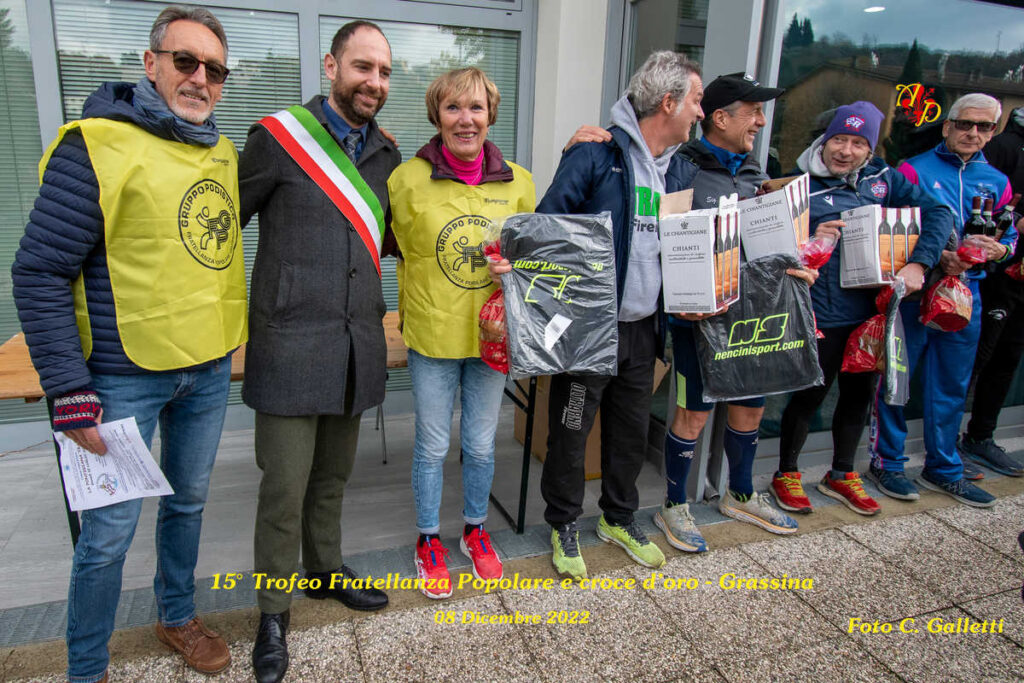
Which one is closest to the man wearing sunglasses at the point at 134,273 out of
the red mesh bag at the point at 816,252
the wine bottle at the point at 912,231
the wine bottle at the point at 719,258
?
the wine bottle at the point at 719,258

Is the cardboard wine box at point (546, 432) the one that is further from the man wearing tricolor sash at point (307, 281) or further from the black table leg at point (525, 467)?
the man wearing tricolor sash at point (307, 281)

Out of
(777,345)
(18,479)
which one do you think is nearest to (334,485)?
(777,345)

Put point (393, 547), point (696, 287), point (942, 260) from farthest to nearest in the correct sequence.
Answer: point (942, 260)
point (393, 547)
point (696, 287)

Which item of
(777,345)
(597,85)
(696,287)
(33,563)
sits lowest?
(33,563)

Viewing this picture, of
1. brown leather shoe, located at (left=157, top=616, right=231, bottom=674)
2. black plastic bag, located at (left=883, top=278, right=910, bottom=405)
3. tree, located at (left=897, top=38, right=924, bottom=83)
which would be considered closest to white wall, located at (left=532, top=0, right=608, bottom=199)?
tree, located at (left=897, top=38, right=924, bottom=83)

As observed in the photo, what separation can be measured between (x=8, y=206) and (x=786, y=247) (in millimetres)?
4110

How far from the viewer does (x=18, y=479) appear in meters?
3.35

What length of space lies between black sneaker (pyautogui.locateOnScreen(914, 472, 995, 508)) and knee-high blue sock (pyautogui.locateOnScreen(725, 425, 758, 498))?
1266mm

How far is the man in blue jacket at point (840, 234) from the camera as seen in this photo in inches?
113

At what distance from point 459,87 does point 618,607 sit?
203cm

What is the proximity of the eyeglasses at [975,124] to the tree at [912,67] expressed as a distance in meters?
0.63

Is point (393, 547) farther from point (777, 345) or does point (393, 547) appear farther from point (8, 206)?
point (8, 206)

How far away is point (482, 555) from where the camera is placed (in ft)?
8.66

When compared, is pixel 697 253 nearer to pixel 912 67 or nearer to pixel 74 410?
pixel 74 410
